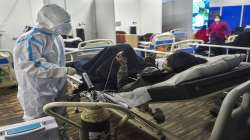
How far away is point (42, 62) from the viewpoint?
73.6 inches

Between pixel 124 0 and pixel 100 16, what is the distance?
632mm

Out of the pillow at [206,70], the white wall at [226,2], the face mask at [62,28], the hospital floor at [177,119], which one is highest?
the white wall at [226,2]

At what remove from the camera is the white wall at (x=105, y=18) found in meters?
4.75

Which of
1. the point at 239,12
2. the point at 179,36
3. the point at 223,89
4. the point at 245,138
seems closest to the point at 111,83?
the point at 223,89

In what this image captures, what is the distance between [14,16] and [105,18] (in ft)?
6.39

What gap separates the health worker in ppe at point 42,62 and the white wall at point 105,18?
2.72 m

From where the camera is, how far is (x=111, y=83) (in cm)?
215

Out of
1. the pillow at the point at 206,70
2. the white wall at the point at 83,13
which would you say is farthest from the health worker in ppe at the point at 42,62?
the white wall at the point at 83,13

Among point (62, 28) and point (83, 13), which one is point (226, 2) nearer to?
point (83, 13)

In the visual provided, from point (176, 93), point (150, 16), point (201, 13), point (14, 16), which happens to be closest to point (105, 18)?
point (150, 16)

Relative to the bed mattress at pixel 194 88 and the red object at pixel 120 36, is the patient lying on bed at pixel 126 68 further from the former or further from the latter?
the red object at pixel 120 36

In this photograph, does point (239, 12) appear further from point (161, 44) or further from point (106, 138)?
point (106, 138)

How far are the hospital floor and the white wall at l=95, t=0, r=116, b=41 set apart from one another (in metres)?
2.10

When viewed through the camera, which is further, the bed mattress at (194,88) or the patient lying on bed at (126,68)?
the patient lying on bed at (126,68)
